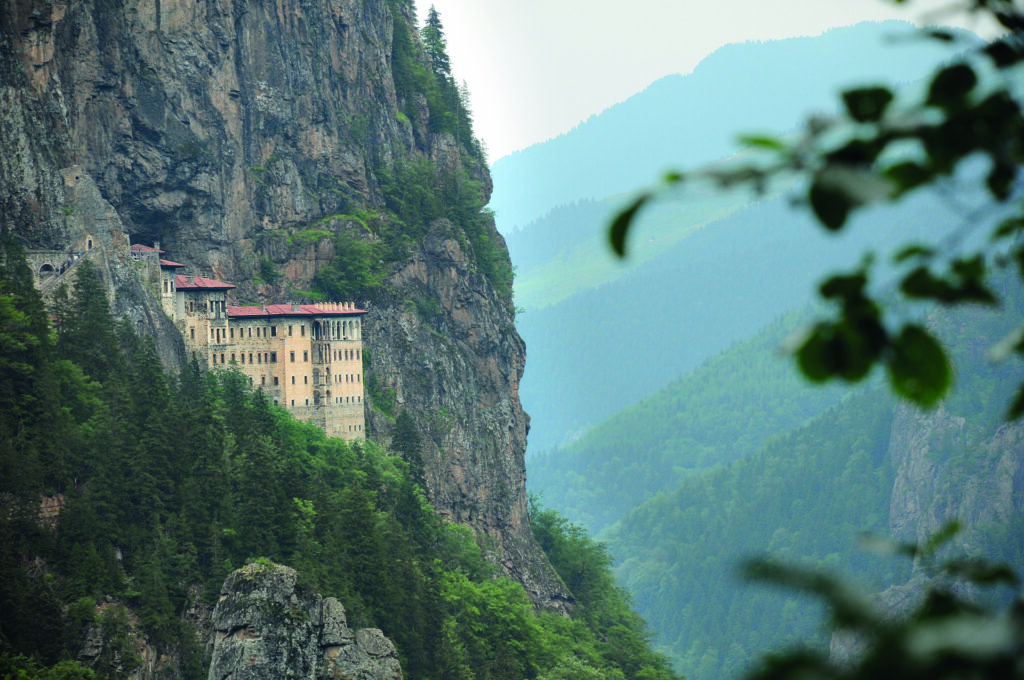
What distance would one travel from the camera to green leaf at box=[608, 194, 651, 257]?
13.5 feet

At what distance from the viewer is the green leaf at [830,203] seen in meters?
3.73

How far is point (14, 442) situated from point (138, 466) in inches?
282

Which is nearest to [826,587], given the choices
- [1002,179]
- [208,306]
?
[1002,179]

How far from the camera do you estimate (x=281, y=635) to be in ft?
217

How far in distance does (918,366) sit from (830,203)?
0.69 m

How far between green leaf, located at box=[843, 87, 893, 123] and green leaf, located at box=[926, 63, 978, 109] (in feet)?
0.44

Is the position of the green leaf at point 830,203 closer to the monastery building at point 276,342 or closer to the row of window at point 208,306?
the monastery building at point 276,342

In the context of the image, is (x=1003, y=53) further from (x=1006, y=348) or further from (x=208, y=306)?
(x=208, y=306)

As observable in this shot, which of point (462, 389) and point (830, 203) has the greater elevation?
point (462, 389)

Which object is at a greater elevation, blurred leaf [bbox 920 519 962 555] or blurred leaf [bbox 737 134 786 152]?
blurred leaf [bbox 737 134 786 152]

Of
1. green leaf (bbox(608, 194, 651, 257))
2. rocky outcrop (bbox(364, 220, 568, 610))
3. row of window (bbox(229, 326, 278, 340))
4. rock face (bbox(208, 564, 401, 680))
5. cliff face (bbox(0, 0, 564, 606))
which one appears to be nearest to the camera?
green leaf (bbox(608, 194, 651, 257))

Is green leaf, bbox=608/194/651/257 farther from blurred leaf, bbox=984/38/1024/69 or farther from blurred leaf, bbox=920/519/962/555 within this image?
blurred leaf, bbox=920/519/962/555

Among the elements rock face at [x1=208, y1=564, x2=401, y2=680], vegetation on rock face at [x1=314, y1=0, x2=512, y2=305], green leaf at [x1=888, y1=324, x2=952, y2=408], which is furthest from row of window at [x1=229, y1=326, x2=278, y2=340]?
green leaf at [x1=888, y1=324, x2=952, y2=408]

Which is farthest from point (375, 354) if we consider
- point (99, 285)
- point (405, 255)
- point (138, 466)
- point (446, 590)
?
point (138, 466)
